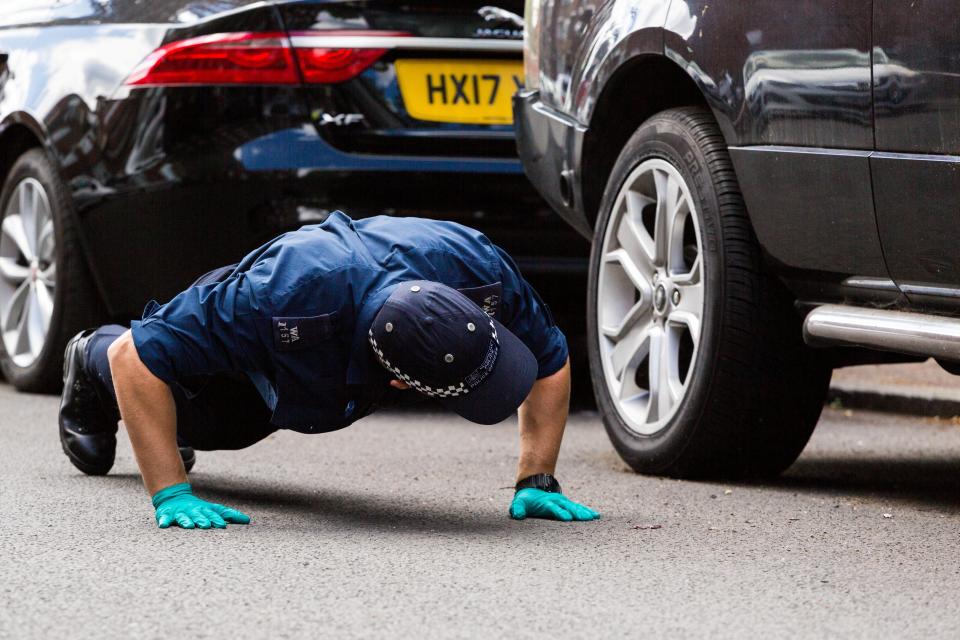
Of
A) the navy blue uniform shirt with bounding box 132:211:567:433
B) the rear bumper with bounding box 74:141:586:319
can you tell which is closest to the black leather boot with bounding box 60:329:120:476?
the navy blue uniform shirt with bounding box 132:211:567:433

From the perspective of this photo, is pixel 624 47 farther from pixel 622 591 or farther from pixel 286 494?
pixel 622 591

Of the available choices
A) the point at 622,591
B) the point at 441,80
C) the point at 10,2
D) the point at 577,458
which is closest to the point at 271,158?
the point at 441,80

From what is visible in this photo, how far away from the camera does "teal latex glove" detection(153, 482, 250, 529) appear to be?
3564 mm

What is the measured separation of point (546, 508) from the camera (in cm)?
378

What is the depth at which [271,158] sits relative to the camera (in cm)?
543

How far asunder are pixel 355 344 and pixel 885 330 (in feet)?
3.72

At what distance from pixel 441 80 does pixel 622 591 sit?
9.48 feet

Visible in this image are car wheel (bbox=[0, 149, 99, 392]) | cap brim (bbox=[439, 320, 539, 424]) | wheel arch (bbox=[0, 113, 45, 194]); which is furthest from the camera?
wheel arch (bbox=[0, 113, 45, 194])

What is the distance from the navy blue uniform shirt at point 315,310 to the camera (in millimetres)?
3453

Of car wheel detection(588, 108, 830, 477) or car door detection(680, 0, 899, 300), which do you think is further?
car wheel detection(588, 108, 830, 477)

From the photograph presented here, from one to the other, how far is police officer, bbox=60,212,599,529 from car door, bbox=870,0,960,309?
2.51ft

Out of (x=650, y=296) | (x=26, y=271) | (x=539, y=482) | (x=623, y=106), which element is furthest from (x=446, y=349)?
(x=26, y=271)

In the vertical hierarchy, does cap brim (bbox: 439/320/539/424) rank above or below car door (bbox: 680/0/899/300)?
below

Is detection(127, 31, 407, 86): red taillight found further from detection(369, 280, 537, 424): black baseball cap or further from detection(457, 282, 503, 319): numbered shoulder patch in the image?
detection(369, 280, 537, 424): black baseball cap
